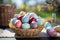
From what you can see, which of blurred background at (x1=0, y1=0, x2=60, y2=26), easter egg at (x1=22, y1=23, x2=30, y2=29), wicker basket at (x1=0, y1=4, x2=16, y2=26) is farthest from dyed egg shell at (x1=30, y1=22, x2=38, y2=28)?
blurred background at (x1=0, y1=0, x2=60, y2=26)

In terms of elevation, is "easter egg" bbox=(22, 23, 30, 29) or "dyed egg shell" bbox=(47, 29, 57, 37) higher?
"easter egg" bbox=(22, 23, 30, 29)

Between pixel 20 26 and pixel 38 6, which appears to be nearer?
pixel 20 26

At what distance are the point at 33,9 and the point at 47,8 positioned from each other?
0.23 m

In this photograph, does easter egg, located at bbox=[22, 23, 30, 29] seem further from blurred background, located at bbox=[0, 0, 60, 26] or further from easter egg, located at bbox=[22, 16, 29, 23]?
blurred background, located at bbox=[0, 0, 60, 26]

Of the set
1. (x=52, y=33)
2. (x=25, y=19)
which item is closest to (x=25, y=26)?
(x=25, y=19)

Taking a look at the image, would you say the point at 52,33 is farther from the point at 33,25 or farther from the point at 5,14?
the point at 5,14

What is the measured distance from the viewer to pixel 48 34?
81 cm

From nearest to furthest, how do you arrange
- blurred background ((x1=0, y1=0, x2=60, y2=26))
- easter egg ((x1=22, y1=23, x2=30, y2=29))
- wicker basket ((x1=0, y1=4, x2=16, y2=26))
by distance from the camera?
easter egg ((x1=22, y1=23, x2=30, y2=29))
wicker basket ((x1=0, y1=4, x2=16, y2=26))
blurred background ((x1=0, y1=0, x2=60, y2=26))

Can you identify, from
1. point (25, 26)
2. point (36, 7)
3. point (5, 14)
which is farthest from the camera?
point (36, 7)

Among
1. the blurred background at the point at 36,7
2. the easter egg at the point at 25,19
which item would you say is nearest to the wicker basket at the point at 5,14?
the easter egg at the point at 25,19

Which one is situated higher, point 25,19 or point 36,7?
point 25,19

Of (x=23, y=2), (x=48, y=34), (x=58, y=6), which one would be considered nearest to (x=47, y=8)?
(x=58, y=6)

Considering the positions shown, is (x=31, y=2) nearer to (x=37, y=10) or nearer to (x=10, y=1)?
(x=37, y=10)

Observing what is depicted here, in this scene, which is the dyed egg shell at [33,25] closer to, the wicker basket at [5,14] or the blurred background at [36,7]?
the wicker basket at [5,14]
